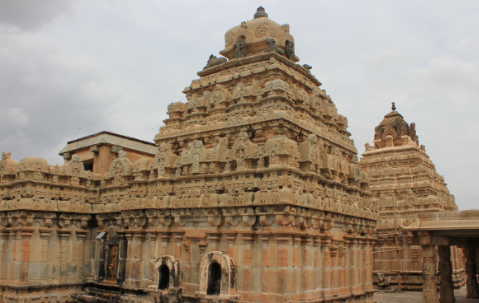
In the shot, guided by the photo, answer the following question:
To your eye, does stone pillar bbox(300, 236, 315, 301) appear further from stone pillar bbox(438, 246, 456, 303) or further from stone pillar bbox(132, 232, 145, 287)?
stone pillar bbox(438, 246, 456, 303)

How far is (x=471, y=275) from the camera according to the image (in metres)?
23.5

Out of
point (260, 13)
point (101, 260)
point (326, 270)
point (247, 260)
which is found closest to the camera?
point (247, 260)

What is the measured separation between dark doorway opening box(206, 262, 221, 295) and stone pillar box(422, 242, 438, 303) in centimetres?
717

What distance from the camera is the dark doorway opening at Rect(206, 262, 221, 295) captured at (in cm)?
1347

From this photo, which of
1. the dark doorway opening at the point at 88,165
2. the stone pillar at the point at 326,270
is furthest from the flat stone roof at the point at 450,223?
the dark doorway opening at the point at 88,165

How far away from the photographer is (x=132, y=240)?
16.5 metres

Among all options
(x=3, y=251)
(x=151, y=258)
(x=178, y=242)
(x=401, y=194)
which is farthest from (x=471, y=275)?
(x=3, y=251)

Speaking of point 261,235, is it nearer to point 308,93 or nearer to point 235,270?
point 235,270

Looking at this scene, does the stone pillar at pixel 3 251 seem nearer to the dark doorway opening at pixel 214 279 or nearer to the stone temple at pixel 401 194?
the dark doorway opening at pixel 214 279

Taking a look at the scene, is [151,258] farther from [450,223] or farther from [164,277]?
[450,223]

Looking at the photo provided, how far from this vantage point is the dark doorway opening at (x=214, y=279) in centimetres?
1347

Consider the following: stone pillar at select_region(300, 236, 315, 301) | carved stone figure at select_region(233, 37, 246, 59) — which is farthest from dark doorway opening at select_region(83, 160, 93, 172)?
stone pillar at select_region(300, 236, 315, 301)

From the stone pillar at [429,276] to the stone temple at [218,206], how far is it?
250 centimetres

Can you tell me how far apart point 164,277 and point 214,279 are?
2395 millimetres
